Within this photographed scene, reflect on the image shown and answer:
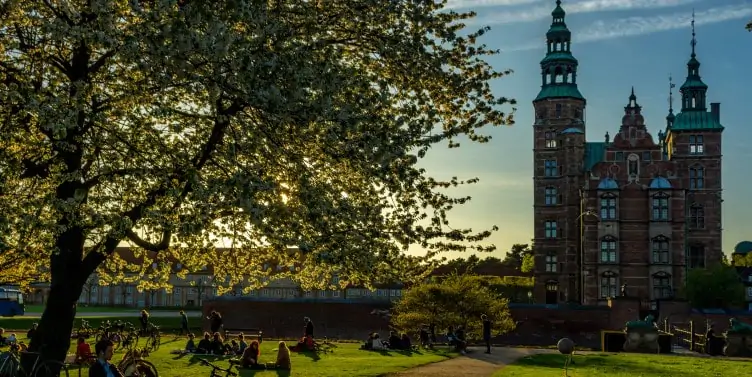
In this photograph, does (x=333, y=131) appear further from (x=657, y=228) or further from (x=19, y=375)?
(x=657, y=228)

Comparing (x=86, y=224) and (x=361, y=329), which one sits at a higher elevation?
(x=86, y=224)

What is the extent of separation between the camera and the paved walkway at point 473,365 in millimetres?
24125

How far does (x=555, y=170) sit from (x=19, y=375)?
2405 inches

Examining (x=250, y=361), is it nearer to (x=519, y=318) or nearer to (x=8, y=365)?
(x=8, y=365)

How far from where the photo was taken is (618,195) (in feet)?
225

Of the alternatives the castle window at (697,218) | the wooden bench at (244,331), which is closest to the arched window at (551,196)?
the castle window at (697,218)

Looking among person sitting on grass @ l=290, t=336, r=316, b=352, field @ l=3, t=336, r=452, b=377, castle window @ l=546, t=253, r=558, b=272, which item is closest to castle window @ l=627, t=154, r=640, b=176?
castle window @ l=546, t=253, r=558, b=272

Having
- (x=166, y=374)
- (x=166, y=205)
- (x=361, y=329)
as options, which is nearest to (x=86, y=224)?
(x=166, y=205)

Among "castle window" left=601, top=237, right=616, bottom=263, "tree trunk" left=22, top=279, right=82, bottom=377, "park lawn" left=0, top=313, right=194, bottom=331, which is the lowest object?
"park lawn" left=0, top=313, right=194, bottom=331

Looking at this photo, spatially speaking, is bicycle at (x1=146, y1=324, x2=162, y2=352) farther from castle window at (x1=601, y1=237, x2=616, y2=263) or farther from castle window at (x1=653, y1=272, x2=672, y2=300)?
castle window at (x1=653, y1=272, x2=672, y2=300)

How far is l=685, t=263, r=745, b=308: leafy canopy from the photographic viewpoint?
64.4m

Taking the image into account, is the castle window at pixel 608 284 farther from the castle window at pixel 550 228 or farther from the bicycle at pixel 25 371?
the bicycle at pixel 25 371

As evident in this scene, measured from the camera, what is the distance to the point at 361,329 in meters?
58.0

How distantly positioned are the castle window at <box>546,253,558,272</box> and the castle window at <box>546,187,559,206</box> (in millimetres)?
4391
